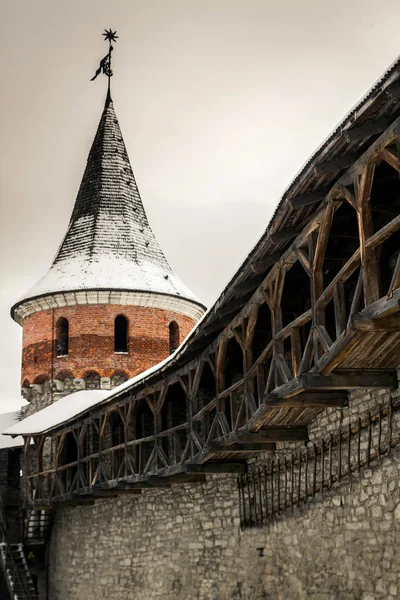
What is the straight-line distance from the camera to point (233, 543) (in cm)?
1291

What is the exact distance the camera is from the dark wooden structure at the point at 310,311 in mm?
7414

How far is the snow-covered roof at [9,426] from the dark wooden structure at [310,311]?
362 inches

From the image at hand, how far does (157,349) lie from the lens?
82.0 ft

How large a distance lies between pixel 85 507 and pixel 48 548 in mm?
3065

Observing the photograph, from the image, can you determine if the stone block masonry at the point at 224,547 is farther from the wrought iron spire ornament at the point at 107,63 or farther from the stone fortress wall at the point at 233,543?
the wrought iron spire ornament at the point at 107,63

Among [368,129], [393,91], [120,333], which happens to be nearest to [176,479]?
[368,129]

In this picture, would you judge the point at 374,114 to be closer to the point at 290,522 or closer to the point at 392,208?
the point at 392,208

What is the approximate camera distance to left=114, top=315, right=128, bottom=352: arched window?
25.0 meters

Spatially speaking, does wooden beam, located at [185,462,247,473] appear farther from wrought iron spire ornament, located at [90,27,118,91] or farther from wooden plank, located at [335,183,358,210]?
wrought iron spire ornament, located at [90,27,118,91]

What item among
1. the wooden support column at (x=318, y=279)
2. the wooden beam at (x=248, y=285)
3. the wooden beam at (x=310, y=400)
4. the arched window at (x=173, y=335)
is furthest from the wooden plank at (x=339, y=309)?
the arched window at (x=173, y=335)

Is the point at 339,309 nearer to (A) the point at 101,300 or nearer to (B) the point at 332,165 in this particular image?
(B) the point at 332,165

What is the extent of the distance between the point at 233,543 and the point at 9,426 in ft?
46.3

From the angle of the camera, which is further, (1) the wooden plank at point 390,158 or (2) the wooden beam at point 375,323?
(2) the wooden beam at point 375,323

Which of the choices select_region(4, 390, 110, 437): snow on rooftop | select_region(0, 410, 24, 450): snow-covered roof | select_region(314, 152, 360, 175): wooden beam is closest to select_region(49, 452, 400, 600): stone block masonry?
select_region(4, 390, 110, 437): snow on rooftop
